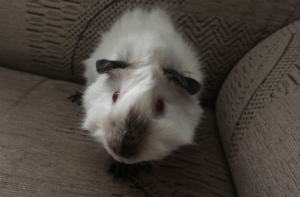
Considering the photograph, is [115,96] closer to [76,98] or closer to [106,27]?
[76,98]

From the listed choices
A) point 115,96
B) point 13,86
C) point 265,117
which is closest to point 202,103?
point 265,117

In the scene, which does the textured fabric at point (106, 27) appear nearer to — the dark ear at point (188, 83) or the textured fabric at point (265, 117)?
the textured fabric at point (265, 117)

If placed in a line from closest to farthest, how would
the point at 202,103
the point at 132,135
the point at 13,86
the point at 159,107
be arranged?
1. the point at 132,135
2. the point at 159,107
3. the point at 13,86
4. the point at 202,103

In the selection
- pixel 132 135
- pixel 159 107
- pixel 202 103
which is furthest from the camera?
pixel 202 103

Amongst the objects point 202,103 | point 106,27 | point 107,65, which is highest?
point 107,65

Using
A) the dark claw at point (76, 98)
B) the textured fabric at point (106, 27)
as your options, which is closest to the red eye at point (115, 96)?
the dark claw at point (76, 98)

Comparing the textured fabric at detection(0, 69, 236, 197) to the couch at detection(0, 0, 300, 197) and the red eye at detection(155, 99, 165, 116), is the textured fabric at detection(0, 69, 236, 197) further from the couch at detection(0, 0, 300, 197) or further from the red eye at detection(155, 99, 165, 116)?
the red eye at detection(155, 99, 165, 116)
